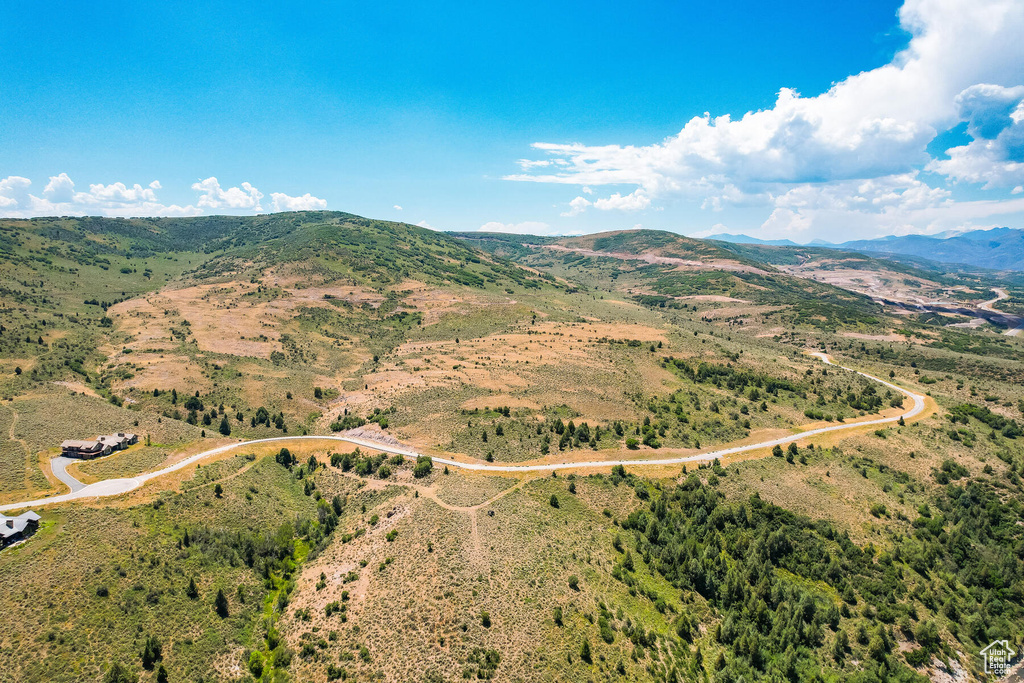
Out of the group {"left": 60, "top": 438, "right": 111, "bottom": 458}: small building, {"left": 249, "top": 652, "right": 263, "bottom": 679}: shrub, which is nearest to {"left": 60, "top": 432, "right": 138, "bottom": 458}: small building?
{"left": 60, "top": 438, "right": 111, "bottom": 458}: small building

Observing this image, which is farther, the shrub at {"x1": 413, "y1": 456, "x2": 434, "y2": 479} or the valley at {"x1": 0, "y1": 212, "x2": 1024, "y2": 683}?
the shrub at {"x1": 413, "y1": 456, "x2": 434, "y2": 479}

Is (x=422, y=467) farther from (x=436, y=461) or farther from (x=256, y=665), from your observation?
(x=256, y=665)

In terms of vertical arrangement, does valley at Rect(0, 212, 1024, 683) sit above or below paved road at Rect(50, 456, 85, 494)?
below

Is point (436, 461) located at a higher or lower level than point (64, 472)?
lower

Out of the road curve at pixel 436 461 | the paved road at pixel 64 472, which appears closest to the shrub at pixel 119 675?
the road curve at pixel 436 461

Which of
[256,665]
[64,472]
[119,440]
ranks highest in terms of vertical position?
[119,440]

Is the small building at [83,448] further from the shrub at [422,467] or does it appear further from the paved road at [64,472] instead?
the shrub at [422,467]

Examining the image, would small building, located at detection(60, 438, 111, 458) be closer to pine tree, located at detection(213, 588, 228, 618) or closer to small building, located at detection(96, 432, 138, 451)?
small building, located at detection(96, 432, 138, 451)

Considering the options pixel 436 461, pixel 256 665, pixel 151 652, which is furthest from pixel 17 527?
pixel 436 461
